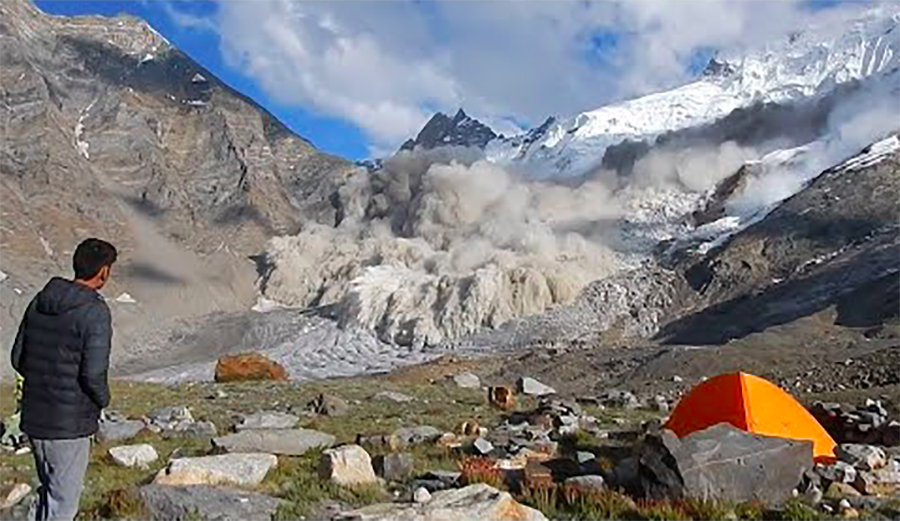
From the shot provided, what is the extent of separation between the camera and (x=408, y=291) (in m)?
119

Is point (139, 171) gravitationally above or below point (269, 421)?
above

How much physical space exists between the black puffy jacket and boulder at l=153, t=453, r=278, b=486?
2768 mm

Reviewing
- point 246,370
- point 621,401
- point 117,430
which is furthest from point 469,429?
point 246,370

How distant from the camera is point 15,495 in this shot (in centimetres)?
948

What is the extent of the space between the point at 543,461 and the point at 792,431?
381 cm

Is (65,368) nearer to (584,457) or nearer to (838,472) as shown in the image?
(584,457)

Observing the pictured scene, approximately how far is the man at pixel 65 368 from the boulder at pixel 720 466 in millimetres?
5024

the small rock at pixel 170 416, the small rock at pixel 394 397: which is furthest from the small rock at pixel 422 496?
the small rock at pixel 394 397

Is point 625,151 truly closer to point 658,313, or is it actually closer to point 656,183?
point 656,183

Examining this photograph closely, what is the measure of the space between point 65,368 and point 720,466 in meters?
5.81

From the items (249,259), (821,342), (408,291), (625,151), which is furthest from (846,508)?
(625,151)

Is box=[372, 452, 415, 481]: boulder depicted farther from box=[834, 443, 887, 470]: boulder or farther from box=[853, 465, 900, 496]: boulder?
box=[834, 443, 887, 470]: boulder

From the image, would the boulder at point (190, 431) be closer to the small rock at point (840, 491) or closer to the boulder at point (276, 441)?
the boulder at point (276, 441)

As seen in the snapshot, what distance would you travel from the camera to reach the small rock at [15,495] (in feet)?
29.8
